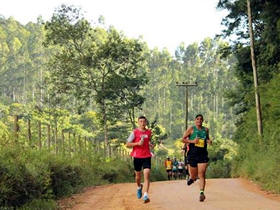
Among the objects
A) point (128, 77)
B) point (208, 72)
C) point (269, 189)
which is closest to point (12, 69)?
point (208, 72)

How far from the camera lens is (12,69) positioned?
13250 centimetres

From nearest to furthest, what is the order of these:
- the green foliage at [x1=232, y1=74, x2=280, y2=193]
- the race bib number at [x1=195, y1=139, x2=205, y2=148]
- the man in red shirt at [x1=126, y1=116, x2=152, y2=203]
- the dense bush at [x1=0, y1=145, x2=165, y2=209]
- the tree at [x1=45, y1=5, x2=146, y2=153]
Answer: the dense bush at [x1=0, y1=145, x2=165, y2=209], the man in red shirt at [x1=126, y1=116, x2=152, y2=203], the race bib number at [x1=195, y1=139, x2=205, y2=148], the green foliage at [x1=232, y1=74, x2=280, y2=193], the tree at [x1=45, y1=5, x2=146, y2=153]

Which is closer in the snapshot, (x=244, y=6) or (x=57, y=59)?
(x=244, y=6)

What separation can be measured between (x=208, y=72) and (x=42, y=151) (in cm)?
14166

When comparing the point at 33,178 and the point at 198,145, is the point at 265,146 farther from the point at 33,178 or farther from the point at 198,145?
the point at 33,178

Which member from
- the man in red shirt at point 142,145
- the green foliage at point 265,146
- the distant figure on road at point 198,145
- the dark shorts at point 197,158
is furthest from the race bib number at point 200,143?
the green foliage at point 265,146

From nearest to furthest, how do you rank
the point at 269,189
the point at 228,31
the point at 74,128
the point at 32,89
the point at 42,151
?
the point at 42,151, the point at 269,189, the point at 228,31, the point at 74,128, the point at 32,89

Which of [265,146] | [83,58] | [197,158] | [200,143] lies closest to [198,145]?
[200,143]

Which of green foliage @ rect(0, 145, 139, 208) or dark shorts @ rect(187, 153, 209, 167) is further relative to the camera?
dark shorts @ rect(187, 153, 209, 167)

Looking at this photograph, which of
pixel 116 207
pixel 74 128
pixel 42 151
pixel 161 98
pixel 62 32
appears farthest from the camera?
pixel 161 98

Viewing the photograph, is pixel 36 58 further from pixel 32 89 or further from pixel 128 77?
pixel 128 77

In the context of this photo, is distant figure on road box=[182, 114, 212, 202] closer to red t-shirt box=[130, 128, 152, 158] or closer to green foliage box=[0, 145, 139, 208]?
red t-shirt box=[130, 128, 152, 158]

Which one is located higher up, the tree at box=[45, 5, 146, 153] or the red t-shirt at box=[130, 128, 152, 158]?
the tree at box=[45, 5, 146, 153]

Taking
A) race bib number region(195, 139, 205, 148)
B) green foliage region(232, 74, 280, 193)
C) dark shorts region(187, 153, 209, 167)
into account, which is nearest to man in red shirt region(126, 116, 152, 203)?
dark shorts region(187, 153, 209, 167)
